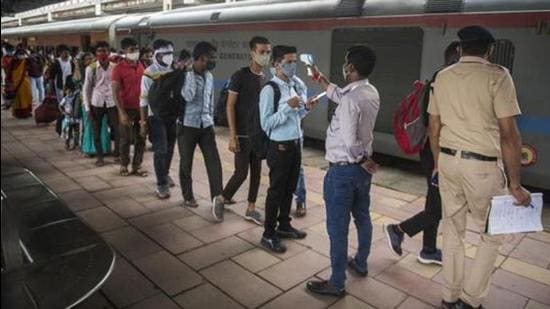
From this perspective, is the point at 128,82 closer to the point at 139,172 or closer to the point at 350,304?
the point at 139,172

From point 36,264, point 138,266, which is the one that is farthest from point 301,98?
point 36,264

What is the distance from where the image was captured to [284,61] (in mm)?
3346

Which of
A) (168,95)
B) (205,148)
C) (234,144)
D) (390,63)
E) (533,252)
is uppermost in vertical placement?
(390,63)

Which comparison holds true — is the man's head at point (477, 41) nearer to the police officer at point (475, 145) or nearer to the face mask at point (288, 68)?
the police officer at point (475, 145)

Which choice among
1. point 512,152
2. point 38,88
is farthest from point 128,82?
point 38,88

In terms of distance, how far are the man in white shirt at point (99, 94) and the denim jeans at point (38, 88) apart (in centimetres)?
581

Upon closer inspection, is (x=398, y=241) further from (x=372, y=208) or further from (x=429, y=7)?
(x=429, y=7)

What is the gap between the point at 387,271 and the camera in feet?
10.7

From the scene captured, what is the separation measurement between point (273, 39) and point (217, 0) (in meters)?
10.6

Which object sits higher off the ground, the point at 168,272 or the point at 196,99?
the point at 196,99

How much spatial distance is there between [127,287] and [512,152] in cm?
242

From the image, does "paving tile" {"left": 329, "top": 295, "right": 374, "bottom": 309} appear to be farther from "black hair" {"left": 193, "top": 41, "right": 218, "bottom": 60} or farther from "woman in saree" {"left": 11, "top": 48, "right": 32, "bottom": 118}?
"woman in saree" {"left": 11, "top": 48, "right": 32, "bottom": 118}

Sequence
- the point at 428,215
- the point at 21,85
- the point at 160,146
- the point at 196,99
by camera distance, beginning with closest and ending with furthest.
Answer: the point at 428,215, the point at 196,99, the point at 160,146, the point at 21,85

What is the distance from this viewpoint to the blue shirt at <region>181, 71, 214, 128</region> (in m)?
4.14
